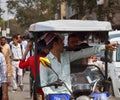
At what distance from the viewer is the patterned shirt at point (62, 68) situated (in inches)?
254

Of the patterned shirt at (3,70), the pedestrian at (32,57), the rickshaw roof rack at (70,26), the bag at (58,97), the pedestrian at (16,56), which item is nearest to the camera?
the bag at (58,97)

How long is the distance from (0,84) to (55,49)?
72.2 inches

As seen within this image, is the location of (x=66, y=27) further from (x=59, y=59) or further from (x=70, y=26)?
(x=59, y=59)

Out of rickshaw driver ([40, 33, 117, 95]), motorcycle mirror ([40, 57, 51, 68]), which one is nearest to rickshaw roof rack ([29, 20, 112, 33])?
rickshaw driver ([40, 33, 117, 95])

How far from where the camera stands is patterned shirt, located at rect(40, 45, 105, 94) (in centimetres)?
645

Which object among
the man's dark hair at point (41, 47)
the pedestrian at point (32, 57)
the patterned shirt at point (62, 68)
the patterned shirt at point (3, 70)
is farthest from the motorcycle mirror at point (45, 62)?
the patterned shirt at point (3, 70)

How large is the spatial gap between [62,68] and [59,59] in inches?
5.4

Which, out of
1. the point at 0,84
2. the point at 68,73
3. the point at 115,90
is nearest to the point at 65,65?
the point at 68,73

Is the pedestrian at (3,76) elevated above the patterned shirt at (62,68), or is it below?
below

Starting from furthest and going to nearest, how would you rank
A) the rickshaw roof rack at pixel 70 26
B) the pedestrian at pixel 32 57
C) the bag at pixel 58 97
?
1. the pedestrian at pixel 32 57
2. the rickshaw roof rack at pixel 70 26
3. the bag at pixel 58 97

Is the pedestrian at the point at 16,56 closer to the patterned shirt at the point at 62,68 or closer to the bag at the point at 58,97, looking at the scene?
the patterned shirt at the point at 62,68

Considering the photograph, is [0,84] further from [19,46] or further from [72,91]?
[19,46]

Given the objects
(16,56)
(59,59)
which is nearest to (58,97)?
(59,59)

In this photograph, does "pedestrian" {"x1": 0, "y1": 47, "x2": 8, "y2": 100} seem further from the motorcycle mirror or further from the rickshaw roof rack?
the motorcycle mirror
